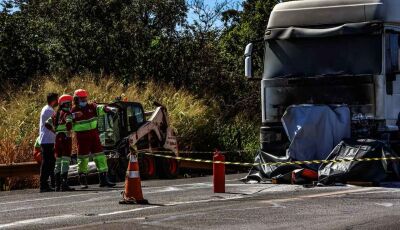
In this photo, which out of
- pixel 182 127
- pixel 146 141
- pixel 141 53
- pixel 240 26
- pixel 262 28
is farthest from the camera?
pixel 240 26

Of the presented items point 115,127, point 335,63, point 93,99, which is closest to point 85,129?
point 115,127

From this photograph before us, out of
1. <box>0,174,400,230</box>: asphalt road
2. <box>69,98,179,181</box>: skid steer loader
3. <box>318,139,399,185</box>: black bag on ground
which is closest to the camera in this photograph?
<box>0,174,400,230</box>: asphalt road

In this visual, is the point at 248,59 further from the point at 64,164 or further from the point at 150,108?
the point at 150,108

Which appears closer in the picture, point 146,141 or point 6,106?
point 146,141

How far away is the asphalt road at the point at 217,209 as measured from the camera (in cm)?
1019

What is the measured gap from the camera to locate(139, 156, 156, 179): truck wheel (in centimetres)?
2116

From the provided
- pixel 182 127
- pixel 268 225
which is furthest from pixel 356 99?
pixel 182 127

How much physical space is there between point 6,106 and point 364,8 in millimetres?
13126

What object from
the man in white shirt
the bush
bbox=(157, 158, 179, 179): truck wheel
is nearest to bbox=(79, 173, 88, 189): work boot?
the man in white shirt

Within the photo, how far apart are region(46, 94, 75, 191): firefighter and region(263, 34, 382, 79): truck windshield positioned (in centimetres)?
402

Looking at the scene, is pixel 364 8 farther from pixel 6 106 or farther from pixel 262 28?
pixel 262 28

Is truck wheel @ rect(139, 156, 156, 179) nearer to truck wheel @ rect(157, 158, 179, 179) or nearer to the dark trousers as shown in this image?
truck wheel @ rect(157, 158, 179, 179)

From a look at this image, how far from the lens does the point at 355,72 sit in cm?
1548

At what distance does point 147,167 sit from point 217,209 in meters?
9.83
